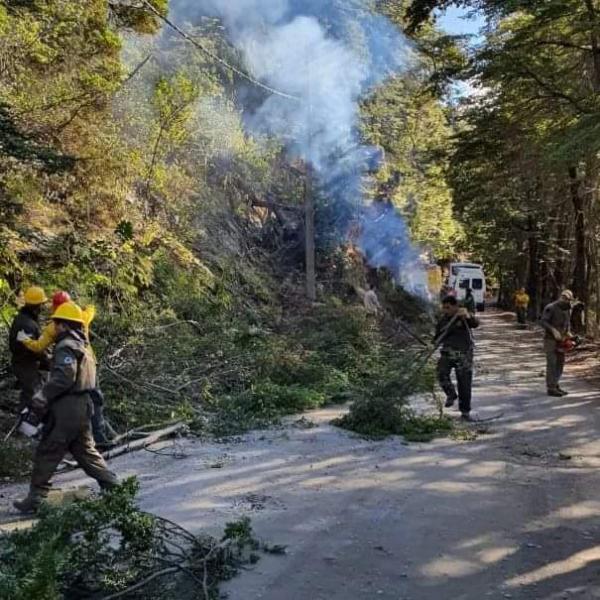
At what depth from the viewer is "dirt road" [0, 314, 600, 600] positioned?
475cm

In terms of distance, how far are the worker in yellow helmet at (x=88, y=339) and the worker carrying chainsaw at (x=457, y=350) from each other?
16.2 feet

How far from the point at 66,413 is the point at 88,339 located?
1.11 metres

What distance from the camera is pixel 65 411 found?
5859 mm

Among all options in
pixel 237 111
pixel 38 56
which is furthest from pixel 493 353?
pixel 38 56

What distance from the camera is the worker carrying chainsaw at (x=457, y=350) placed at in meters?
10.3

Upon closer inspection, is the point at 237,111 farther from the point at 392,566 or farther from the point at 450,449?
the point at 392,566

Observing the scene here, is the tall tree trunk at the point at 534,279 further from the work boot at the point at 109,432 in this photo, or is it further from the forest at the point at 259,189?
the work boot at the point at 109,432

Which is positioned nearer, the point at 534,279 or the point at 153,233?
the point at 153,233

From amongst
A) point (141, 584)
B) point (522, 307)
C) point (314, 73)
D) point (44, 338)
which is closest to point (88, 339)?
point (44, 338)

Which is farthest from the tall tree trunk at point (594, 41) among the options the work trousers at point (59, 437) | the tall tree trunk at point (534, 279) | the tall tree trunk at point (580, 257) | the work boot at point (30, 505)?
the tall tree trunk at point (534, 279)

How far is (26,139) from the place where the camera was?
25.7 ft

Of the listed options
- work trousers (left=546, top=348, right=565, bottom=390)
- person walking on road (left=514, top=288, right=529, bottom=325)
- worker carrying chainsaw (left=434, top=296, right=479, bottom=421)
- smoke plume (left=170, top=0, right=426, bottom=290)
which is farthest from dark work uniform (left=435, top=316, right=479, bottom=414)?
person walking on road (left=514, top=288, right=529, bottom=325)

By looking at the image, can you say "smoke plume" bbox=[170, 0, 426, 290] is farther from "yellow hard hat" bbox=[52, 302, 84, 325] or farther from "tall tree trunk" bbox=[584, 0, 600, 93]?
"yellow hard hat" bbox=[52, 302, 84, 325]

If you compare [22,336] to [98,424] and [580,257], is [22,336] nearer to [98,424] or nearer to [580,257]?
[98,424]
